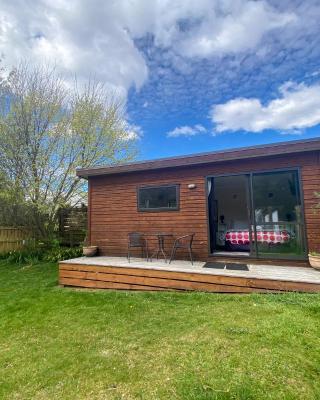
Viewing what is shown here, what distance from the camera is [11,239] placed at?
8984 millimetres

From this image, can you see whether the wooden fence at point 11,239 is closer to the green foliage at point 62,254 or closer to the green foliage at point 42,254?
the green foliage at point 42,254

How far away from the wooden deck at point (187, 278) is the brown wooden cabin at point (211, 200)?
23.5 inches

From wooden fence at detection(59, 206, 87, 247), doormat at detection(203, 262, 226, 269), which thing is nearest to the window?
doormat at detection(203, 262, 226, 269)

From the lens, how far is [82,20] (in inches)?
262

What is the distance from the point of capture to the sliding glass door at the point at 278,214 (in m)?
4.69

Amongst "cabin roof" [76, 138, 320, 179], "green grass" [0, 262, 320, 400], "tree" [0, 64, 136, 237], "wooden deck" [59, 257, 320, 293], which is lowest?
"green grass" [0, 262, 320, 400]

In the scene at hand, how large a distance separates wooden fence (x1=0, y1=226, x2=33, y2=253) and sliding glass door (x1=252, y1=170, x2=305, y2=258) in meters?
8.20

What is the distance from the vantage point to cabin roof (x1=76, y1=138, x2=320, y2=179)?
450cm

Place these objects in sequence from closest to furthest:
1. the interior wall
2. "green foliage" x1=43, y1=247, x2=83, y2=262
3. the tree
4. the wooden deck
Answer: the wooden deck
"green foliage" x1=43, y1=247, x2=83, y2=262
the tree
the interior wall

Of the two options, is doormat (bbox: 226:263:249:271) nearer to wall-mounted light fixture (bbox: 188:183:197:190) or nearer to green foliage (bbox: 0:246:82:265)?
wall-mounted light fixture (bbox: 188:183:197:190)

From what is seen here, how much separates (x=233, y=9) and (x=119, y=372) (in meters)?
7.91

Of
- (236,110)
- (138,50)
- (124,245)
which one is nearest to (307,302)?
(124,245)

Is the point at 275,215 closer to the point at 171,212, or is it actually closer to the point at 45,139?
the point at 171,212

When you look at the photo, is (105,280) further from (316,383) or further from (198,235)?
(316,383)
